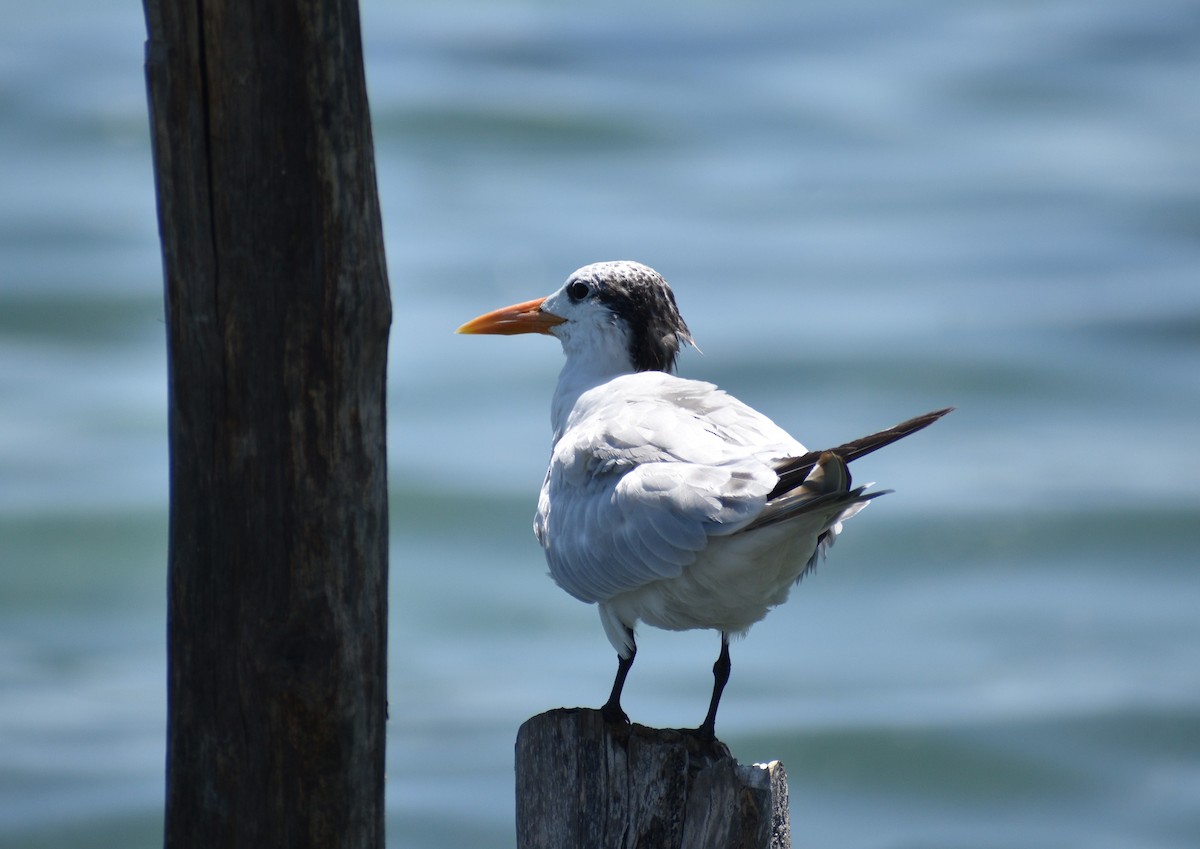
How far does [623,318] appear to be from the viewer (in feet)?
15.5

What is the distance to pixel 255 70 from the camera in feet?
9.20

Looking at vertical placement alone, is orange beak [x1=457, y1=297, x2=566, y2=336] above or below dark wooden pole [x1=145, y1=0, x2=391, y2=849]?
above

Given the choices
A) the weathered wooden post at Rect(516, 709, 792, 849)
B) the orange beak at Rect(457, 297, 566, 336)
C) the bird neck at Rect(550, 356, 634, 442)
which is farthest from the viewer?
the orange beak at Rect(457, 297, 566, 336)

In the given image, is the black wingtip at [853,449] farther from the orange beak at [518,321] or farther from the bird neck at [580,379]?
the orange beak at [518,321]

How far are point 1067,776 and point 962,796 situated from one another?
2.09ft

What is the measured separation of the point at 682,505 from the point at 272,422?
105 centimetres

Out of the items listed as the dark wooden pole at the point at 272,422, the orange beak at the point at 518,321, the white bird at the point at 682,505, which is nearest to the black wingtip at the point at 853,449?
the white bird at the point at 682,505

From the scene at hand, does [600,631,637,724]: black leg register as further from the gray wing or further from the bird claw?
the gray wing

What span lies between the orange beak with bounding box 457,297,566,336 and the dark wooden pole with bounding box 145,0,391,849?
1.89m

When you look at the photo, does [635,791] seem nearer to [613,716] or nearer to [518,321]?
[613,716]

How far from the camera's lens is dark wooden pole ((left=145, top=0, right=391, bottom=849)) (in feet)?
9.27

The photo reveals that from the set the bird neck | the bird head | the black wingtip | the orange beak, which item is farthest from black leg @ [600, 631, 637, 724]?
the orange beak

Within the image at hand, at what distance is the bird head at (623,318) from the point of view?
4.71 m

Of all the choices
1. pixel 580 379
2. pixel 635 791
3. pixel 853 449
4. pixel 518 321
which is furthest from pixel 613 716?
pixel 518 321
